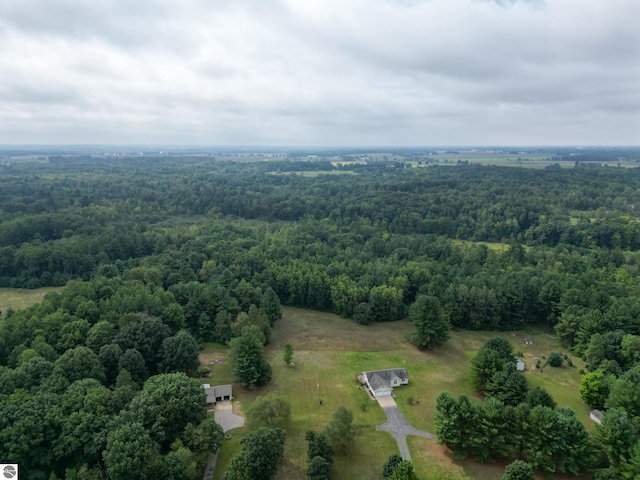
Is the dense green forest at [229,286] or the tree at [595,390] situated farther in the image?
the tree at [595,390]

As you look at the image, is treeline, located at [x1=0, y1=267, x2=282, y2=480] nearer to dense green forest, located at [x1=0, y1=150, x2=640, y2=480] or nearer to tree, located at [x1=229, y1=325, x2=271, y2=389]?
dense green forest, located at [x1=0, y1=150, x2=640, y2=480]

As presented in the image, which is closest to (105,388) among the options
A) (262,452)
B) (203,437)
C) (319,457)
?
(203,437)

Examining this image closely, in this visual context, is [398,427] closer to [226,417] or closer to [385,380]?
[385,380]

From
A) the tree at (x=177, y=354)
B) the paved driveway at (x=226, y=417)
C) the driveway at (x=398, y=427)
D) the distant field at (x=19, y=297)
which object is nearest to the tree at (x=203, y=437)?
the paved driveway at (x=226, y=417)

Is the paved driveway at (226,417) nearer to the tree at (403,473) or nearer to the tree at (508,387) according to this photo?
the tree at (403,473)

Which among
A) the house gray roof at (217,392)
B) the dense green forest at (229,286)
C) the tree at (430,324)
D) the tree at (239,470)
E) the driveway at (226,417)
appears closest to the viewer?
the tree at (239,470)
